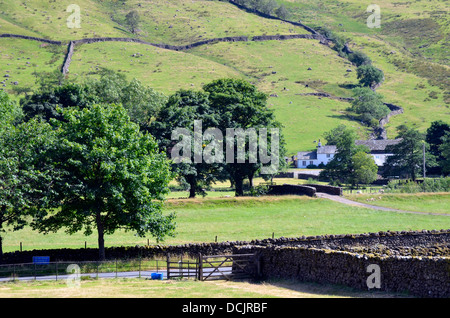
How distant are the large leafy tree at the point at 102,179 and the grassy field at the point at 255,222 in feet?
26.1

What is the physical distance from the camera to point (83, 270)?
137 ft

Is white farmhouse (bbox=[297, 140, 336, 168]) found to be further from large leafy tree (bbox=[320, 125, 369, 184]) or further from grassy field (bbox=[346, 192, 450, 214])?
grassy field (bbox=[346, 192, 450, 214])

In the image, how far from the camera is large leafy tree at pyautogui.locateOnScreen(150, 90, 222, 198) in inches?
3068

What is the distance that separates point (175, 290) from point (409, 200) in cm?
5501

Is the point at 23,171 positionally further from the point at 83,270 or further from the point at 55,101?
the point at 55,101

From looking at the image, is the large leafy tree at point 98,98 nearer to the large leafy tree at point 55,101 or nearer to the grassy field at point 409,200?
the large leafy tree at point 55,101

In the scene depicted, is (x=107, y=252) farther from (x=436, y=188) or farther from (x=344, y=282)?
(x=436, y=188)

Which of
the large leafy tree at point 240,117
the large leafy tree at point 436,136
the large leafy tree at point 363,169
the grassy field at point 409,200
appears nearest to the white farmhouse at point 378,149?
the large leafy tree at point 436,136

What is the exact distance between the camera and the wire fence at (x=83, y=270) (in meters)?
40.2

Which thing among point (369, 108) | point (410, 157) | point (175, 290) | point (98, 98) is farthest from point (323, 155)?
point (175, 290)

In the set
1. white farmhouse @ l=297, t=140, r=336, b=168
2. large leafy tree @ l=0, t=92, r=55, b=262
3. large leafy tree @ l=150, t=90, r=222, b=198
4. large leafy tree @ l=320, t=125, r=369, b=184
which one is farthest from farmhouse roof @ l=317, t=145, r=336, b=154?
large leafy tree @ l=0, t=92, r=55, b=262

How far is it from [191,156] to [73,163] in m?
33.1

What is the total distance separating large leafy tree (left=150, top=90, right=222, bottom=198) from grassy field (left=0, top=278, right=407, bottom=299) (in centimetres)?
4048
